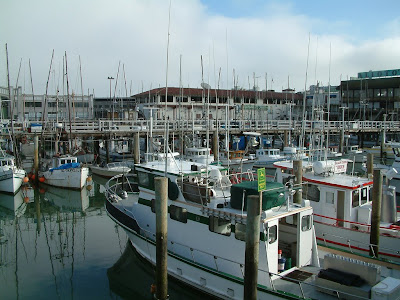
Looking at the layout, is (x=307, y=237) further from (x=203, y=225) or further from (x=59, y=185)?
(x=59, y=185)

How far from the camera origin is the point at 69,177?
3022 centimetres

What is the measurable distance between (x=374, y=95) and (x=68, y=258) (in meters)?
64.2

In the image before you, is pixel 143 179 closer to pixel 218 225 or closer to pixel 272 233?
pixel 218 225

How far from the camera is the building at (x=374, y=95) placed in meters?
64.1

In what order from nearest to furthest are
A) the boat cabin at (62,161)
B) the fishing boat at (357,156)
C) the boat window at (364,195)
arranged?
1. the boat window at (364,195)
2. the boat cabin at (62,161)
3. the fishing boat at (357,156)

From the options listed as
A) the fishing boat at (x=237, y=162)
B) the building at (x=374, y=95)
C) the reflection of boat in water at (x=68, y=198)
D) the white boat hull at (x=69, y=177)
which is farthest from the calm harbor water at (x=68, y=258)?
the building at (x=374, y=95)

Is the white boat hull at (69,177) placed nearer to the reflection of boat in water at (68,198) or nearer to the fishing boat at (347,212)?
the reflection of boat in water at (68,198)

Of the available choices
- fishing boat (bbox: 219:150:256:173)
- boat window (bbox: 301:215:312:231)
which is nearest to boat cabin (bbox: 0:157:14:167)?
fishing boat (bbox: 219:150:256:173)

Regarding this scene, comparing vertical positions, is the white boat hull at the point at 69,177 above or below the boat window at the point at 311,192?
below

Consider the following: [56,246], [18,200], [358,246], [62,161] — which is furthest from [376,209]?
[62,161]

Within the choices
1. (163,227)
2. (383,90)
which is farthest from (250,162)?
(383,90)

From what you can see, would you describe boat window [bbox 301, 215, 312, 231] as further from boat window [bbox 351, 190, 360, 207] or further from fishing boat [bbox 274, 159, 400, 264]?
boat window [bbox 351, 190, 360, 207]

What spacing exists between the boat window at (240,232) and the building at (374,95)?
57.3 meters

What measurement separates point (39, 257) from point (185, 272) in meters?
7.76
